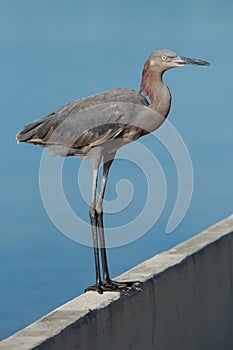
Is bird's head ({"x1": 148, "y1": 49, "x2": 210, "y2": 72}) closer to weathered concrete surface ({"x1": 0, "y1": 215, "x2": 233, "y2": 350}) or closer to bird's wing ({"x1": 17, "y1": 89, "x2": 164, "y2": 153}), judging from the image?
bird's wing ({"x1": 17, "y1": 89, "x2": 164, "y2": 153})

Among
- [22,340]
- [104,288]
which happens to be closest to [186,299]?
[104,288]

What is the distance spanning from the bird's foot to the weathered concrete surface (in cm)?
5

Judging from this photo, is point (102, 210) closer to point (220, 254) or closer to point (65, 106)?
point (65, 106)

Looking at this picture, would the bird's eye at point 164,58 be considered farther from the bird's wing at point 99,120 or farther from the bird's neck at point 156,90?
the bird's wing at point 99,120

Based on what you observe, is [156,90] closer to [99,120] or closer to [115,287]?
[99,120]

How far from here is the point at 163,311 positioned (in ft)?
24.5

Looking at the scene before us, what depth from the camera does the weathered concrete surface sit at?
627 centimetres

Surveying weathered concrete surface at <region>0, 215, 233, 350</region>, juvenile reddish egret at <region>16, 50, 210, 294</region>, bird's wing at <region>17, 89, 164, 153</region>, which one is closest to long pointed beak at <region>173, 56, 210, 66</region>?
A: juvenile reddish egret at <region>16, 50, 210, 294</region>

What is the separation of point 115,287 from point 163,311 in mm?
406

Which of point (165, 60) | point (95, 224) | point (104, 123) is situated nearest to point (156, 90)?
point (165, 60)

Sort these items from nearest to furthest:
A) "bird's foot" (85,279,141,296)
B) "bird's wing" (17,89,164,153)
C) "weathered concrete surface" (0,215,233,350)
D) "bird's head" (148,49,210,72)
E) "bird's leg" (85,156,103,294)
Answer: "weathered concrete surface" (0,215,233,350) → "bird's foot" (85,279,141,296) → "bird's leg" (85,156,103,294) → "bird's wing" (17,89,164,153) → "bird's head" (148,49,210,72)

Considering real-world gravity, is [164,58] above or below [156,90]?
above

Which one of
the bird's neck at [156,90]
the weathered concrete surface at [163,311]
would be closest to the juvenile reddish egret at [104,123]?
the bird's neck at [156,90]

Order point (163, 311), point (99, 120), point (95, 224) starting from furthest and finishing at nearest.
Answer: point (95, 224) → point (99, 120) → point (163, 311)
